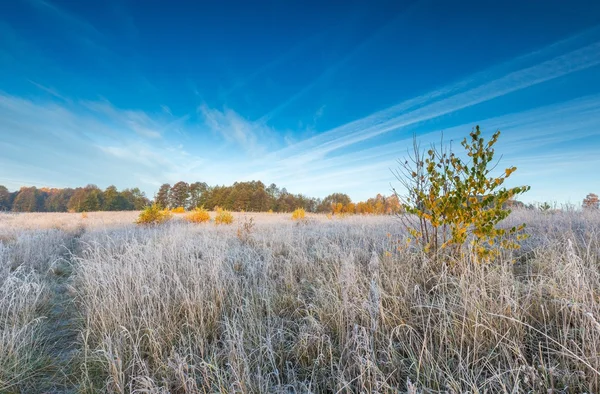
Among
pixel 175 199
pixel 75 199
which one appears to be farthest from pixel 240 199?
pixel 75 199

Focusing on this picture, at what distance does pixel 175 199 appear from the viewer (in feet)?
159

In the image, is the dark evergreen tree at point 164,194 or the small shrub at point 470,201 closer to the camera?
the small shrub at point 470,201

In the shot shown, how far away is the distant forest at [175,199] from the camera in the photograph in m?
44.9

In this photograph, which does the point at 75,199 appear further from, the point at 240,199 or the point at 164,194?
the point at 240,199

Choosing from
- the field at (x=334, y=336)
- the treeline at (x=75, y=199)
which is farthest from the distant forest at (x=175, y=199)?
the field at (x=334, y=336)

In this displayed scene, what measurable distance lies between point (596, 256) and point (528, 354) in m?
2.35

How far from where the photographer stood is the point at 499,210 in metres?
2.83

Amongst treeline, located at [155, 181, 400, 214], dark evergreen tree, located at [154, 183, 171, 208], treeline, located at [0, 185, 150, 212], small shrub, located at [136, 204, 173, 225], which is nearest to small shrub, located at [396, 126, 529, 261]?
small shrub, located at [136, 204, 173, 225]

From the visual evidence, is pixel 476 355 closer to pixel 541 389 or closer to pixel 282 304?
pixel 541 389

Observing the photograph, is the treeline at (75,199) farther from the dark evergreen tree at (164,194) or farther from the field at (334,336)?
the field at (334,336)

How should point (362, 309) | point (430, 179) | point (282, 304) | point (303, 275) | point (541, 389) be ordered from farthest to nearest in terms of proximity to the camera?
point (303, 275) → point (430, 179) → point (282, 304) → point (362, 309) → point (541, 389)

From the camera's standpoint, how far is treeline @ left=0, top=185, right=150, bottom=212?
157ft

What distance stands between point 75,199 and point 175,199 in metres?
21.4

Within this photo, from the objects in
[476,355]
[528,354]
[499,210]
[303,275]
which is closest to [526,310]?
[528,354]
